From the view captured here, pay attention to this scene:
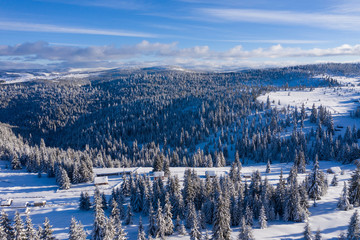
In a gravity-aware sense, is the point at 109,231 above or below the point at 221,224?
above

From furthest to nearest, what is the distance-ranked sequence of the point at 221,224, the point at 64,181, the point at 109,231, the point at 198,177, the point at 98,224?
the point at 64,181 < the point at 198,177 < the point at 221,224 < the point at 109,231 < the point at 98,224

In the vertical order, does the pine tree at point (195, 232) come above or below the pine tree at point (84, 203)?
above

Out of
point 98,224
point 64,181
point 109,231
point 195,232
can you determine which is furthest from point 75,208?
point 195,232

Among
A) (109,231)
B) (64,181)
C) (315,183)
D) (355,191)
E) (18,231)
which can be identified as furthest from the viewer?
(64,181)

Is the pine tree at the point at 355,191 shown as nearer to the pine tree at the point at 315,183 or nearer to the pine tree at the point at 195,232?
the pine tree at the point at 315,183

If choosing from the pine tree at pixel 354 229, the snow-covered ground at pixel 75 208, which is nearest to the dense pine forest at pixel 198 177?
the pine tree at pixel 354 229

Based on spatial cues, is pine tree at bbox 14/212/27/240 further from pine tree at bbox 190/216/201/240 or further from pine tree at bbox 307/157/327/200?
pine tree at bbox 307/157/327/200

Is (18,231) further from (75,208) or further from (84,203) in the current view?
(75,208)

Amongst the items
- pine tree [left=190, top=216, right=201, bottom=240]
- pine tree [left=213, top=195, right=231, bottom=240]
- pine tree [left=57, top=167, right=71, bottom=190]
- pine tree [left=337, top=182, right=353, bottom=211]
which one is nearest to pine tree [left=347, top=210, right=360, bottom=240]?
pine tree [left=337, top=182, right=353, bottom=211]

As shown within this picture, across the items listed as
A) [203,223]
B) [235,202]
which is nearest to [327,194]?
[235,202]
